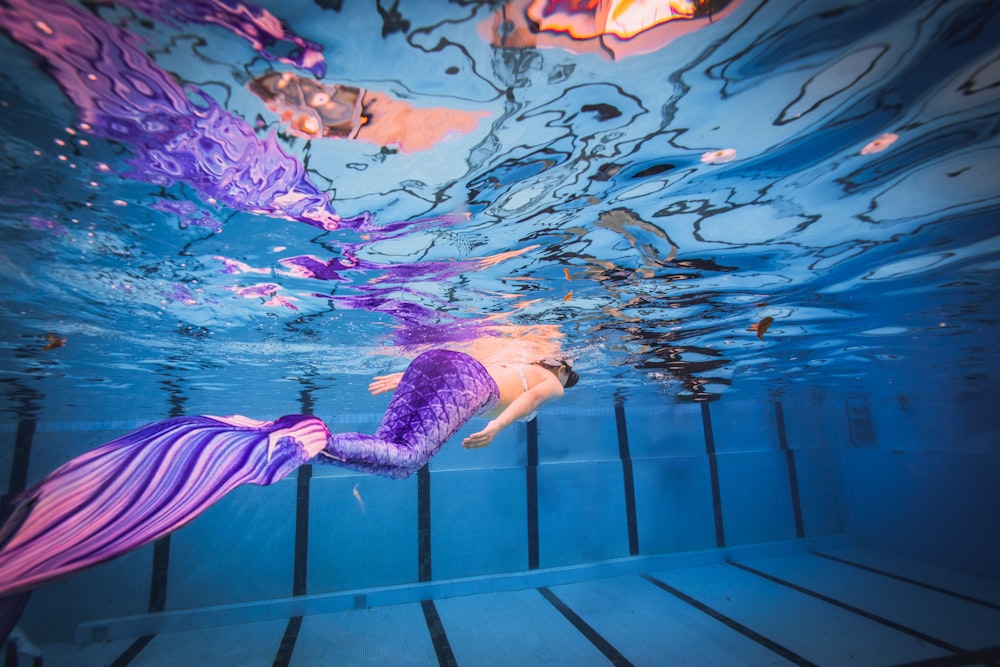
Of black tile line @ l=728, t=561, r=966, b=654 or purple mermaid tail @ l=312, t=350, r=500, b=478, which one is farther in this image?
black tile line @ l=728, t=561, r=966, b=654

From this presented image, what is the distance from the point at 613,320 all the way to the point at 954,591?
1531 centimetres

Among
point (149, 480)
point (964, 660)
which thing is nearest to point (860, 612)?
point (964, 660)

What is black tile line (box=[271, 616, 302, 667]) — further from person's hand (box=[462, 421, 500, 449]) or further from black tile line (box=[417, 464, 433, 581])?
person's hand (box=[462, 421, 500, 449])

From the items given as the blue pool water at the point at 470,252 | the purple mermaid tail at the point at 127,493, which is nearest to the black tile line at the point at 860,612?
the blue pool water at the point at 470,252

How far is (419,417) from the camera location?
4.03 meters

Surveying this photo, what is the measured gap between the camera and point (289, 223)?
4812mm

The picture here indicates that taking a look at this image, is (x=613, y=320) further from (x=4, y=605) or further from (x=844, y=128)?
(x=4, y=605)

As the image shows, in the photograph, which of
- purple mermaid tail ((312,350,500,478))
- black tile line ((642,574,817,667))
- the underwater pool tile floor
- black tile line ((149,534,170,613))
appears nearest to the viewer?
purple mermaid tail ((312,350,500,478))

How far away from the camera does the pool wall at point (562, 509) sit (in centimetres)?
1249

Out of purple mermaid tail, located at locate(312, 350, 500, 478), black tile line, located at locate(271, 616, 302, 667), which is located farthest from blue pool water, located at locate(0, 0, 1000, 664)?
purple mermaid tail, located at locate(312, 350, 500, 478)

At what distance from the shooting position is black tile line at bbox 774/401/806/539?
18388mm

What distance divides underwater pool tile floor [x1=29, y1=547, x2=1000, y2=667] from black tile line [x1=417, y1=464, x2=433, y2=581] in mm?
1161

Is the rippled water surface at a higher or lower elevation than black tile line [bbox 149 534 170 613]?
higher

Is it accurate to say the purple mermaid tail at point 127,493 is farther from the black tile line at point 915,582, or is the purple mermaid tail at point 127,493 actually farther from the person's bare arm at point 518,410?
the black tile line at point 915,582
